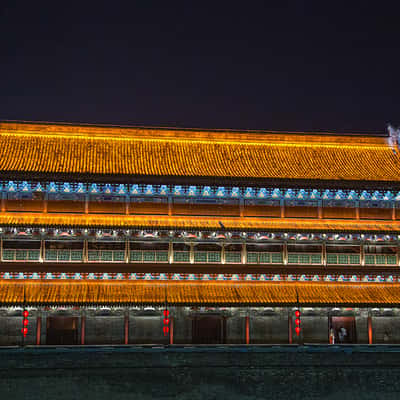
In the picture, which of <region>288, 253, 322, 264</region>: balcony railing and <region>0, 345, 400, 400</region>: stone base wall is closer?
<region>0, 345, 400, 400</region>: stone base wall

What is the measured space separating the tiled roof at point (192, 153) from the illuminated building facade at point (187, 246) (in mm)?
183

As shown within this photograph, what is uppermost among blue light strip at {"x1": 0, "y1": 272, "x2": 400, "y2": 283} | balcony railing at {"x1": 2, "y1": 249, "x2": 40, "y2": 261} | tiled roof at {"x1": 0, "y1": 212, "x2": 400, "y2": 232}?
tiled roof at {"x1": 0, "y1": 212, "x2": 400, "y2": 232}

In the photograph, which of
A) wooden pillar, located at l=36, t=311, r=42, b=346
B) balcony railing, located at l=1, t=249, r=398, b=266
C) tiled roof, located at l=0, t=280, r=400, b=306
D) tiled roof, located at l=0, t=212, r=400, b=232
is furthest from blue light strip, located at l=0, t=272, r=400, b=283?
tiled roof, located at l=0, t=212, r=400, b=232

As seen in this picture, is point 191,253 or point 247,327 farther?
point 191,253

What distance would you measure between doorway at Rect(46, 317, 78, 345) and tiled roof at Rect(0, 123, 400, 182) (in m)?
9.75

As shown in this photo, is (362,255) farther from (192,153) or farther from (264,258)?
(192,153)

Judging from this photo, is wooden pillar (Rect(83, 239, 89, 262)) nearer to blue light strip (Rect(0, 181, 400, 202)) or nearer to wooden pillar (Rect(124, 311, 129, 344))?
blue light strip (Rect(0, 181, 400, 202))

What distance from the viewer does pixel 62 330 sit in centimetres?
4359

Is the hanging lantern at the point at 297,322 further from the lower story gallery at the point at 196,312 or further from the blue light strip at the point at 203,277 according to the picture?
the blue light strip at the point at 203,277

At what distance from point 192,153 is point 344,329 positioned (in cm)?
1680

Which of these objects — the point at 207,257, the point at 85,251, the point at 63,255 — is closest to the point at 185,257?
the point at 207,257

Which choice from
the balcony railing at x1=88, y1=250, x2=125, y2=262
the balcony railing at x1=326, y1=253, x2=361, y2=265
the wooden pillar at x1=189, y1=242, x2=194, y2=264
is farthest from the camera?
the balcony railing at x1=326, y1=253, x2=361, y2=265

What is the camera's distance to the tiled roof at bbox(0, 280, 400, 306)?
4122cm

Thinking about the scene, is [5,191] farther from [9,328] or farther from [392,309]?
[392,309]
